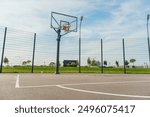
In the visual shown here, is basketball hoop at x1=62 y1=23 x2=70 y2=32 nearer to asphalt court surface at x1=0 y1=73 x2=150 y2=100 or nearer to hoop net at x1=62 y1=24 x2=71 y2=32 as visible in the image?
hoop net at x1=62 y1=24 x2=71 y2=32

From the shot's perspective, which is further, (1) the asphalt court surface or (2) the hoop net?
(2) the hoop net

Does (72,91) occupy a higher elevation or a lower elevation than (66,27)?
lower

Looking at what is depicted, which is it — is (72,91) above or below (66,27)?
below

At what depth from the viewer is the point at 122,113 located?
3.36m

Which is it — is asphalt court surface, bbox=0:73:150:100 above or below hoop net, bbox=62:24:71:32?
below

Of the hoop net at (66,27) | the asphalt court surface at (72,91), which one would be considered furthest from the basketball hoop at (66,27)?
the asphalt court surface at (72,91)

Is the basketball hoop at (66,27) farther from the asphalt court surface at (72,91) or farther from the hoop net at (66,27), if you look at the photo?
the asphalt court surface at (72,91)

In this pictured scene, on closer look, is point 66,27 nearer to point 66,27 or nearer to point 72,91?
point 66,27

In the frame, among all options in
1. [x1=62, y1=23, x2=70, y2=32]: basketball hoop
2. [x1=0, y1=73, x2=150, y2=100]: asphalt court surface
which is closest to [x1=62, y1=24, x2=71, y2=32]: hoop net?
[x1=62, y1=23, x2=70, y2=32]: basketball hoop

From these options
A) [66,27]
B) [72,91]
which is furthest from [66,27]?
[72,91]

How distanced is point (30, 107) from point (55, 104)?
0.51m

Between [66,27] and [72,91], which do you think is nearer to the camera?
[72,91]

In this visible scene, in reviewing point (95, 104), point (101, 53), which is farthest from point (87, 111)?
point (101, 53)

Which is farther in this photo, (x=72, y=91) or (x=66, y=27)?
(x=66, y=27)
